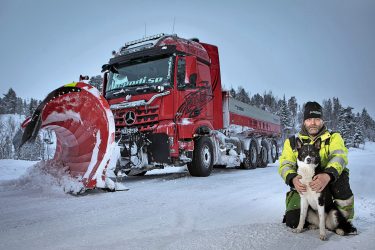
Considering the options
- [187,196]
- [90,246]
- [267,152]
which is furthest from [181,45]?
[267,152]

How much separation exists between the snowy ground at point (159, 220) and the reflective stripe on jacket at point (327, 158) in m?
0.56

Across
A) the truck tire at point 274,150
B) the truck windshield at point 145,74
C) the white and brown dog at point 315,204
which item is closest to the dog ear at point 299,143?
the white and brown dog at point 315,204

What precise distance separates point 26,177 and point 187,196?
325 centimetres

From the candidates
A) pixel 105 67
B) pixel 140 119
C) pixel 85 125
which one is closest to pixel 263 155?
pixel 140 119

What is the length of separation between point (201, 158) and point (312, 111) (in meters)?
5.69

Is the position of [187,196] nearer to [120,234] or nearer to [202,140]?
[120,234]

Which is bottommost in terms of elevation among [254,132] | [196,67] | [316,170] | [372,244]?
[372,244]

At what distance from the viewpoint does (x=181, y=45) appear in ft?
27.8

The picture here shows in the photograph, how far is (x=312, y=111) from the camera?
317 cm

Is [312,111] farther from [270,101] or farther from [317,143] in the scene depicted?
[270,101]

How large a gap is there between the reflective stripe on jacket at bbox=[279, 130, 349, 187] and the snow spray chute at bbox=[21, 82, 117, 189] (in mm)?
3405

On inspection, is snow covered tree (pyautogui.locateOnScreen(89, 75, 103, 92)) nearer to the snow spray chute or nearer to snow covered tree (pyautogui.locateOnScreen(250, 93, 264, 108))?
the snow spray chute

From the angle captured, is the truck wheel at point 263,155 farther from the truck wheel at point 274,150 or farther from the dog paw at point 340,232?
the dog paw at point 340,232

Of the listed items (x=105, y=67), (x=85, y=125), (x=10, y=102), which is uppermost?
(x=10, y=102)
